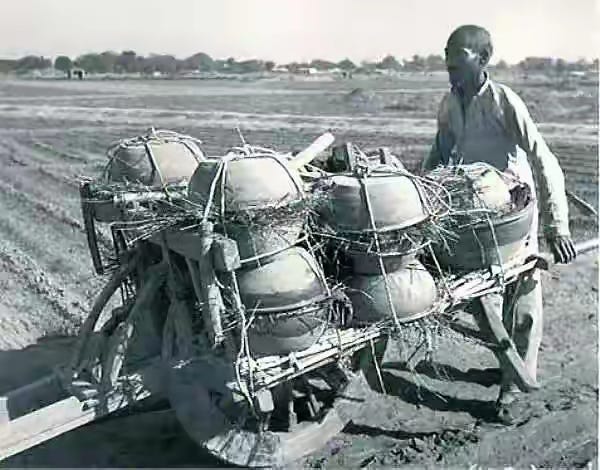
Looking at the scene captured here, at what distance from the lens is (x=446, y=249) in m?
3.79

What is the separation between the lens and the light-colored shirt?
412cm

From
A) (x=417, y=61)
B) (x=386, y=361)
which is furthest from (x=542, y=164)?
(x=417, y=61)

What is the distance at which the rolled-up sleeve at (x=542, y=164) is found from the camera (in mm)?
4109

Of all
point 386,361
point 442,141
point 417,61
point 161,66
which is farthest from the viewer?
point 161,66

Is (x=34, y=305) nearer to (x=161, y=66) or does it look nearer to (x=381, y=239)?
(x=381, y=239)

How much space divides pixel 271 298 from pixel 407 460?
1370 millimetres

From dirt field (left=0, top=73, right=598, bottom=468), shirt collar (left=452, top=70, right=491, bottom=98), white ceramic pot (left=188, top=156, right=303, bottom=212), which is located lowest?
dirt field (left=0, top=73, right=598, bottom=468)

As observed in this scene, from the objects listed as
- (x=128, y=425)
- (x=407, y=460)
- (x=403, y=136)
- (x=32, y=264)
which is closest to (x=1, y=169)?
(x=32, y=264)

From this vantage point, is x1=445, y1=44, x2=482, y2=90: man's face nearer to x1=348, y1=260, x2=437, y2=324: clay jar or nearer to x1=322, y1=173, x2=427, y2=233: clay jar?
x1=322, y1=173, x2=427, y2=233: clay jar

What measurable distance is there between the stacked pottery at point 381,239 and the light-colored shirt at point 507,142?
99cm

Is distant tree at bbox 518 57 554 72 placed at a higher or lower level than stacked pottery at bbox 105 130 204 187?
higher

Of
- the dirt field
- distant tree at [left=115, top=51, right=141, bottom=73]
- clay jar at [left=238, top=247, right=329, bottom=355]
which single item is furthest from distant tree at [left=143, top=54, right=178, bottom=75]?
clay jar at [left=238, top=247, right=329, bottom=355]

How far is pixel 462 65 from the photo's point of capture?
13.3ft

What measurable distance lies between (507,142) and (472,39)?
1.90ft
